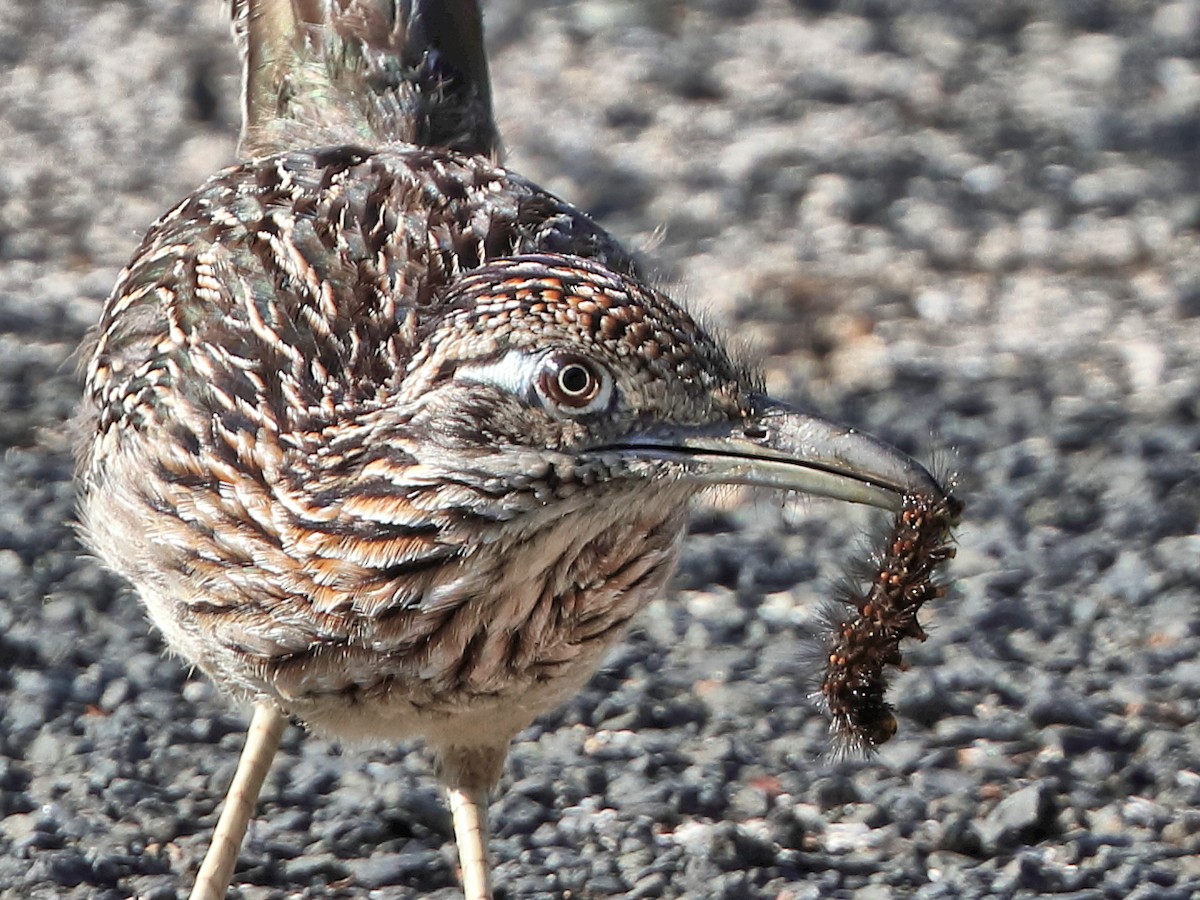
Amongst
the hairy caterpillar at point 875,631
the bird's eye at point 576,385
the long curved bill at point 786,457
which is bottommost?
the hairy caterpillar at point 875,631

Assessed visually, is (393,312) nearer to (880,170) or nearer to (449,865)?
(449,865)

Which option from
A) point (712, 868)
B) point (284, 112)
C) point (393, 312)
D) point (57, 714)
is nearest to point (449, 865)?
point (712, 868)

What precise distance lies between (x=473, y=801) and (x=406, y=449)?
1396 mm

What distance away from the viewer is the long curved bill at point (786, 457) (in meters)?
4.18

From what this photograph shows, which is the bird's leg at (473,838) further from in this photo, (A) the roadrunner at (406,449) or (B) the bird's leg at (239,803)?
(B) the bird's leg at (239,803)

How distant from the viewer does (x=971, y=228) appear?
8758 mm

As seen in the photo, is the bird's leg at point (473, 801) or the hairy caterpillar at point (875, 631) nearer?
the hairy caterpillar at point (875, 631)

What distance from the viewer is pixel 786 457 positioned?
4203 mm

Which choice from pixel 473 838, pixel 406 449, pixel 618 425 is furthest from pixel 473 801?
pixel 618 425

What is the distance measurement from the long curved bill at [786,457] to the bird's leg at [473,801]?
55.1 inches

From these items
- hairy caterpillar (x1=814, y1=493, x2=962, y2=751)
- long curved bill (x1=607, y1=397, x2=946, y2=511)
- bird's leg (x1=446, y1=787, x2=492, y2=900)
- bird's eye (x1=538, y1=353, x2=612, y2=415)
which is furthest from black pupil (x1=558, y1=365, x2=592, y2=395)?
bird's leg (x1=446, y1=787, x2=492, y2=900)

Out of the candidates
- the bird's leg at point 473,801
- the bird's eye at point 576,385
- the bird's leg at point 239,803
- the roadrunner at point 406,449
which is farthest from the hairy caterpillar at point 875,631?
the bird's leg at point 239,803

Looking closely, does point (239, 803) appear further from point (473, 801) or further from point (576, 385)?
point (576, 385)

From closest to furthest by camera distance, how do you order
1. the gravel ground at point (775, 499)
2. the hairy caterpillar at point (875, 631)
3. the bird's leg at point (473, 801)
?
the hairy caterpillar at point (875, 631) < the bird's leg at point (473, 801) < the gravel ground at point (775, 499)
